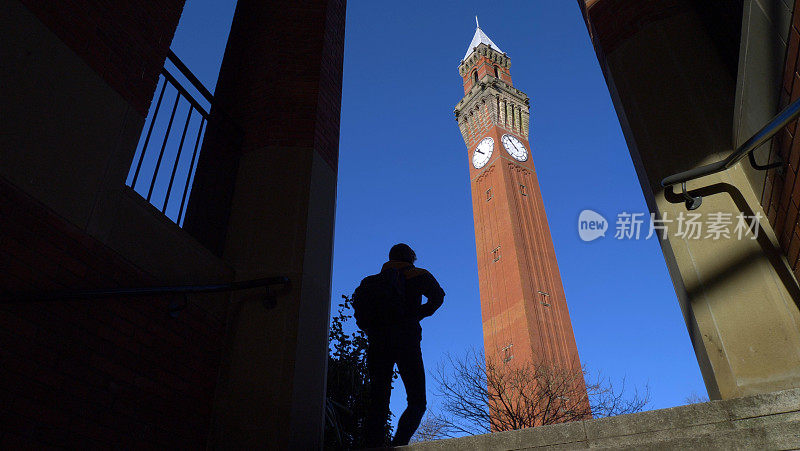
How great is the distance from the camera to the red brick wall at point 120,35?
2.92m

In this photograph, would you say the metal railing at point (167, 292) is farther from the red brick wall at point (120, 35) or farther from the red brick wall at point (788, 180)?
the red brick wall at point (788, 180)

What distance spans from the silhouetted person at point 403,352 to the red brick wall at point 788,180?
1.81 m

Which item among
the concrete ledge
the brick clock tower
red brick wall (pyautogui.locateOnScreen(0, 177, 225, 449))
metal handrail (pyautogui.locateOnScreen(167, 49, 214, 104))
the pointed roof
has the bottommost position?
the concrete ledge

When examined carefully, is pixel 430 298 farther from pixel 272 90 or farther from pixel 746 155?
pixel 272 90

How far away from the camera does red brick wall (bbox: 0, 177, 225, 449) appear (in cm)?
226

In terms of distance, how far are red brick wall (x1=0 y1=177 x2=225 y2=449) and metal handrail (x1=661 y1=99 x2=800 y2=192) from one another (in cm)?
295

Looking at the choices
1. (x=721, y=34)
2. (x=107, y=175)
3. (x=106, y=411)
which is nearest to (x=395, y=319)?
(x=106, y=411)

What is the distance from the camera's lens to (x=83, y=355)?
2539 mm

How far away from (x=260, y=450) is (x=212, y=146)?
7.88 ft

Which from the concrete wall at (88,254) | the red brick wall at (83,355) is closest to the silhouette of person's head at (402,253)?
the concrete wall at (88,254)

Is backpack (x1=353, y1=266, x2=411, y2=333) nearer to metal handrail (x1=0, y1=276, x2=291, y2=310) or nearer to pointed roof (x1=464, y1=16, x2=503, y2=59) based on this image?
metal handrail (x1=0, y1=276, x2=291, y2=310)

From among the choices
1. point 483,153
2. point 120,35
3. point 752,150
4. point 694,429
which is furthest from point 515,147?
point 694,429

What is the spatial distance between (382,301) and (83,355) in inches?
61.2

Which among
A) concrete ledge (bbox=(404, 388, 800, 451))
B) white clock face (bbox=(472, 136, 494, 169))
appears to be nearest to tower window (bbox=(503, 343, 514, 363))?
white clock face (bbox=(472, 136, 494, 169))
